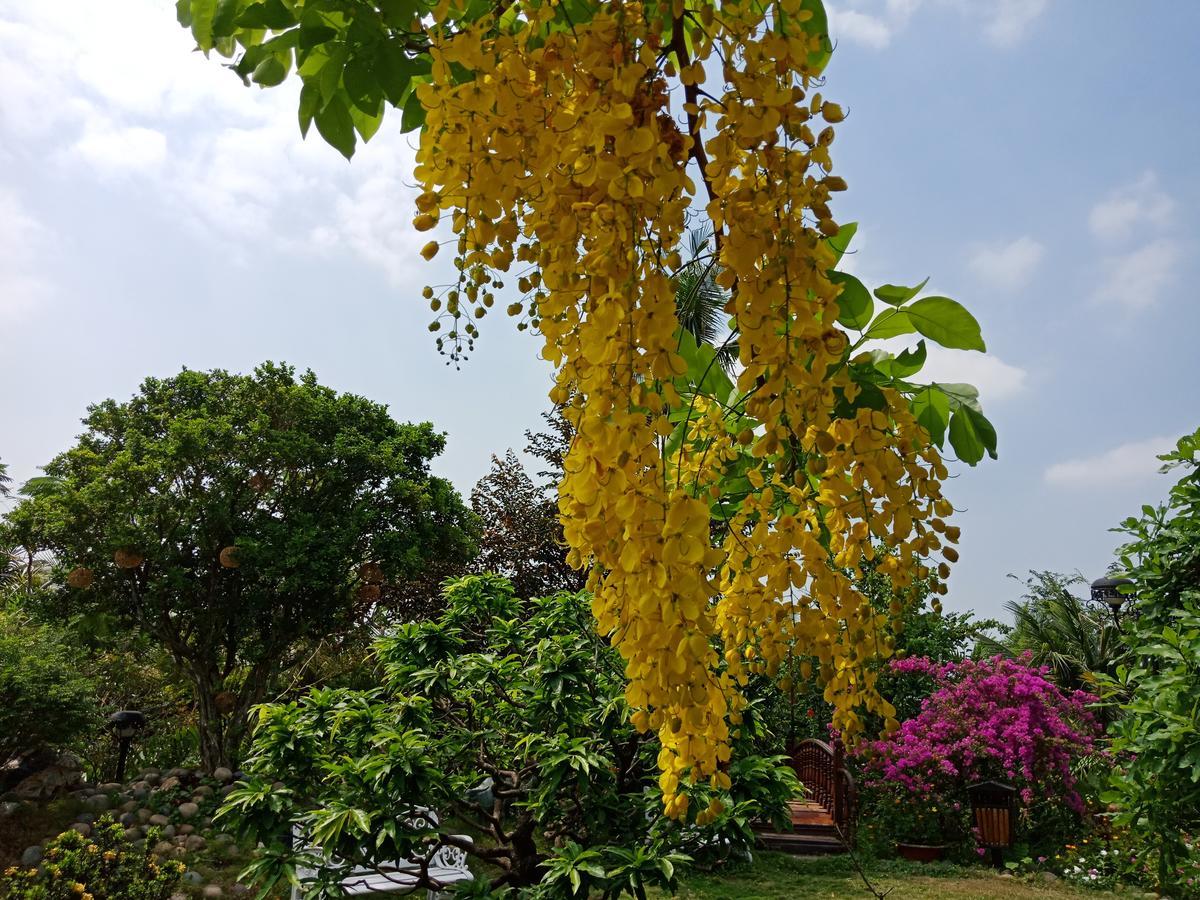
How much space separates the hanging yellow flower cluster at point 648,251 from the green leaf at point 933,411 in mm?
341

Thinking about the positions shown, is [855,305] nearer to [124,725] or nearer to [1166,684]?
[1166,684]

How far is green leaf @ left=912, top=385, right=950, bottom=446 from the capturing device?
55.2 inches

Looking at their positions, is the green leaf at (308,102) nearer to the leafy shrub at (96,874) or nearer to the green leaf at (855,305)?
the green leaf at (855,305)

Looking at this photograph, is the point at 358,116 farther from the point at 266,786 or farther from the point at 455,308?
the point at 266,786

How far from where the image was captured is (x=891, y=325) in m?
1.27

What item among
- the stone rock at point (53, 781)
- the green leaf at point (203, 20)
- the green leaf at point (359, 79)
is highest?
the green leaf at point (203, 20)

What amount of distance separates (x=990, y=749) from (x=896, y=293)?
25.7ft

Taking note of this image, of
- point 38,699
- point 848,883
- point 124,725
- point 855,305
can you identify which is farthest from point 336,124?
point 124,725

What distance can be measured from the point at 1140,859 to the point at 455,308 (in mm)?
3247

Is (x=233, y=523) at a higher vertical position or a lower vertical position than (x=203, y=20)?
higher

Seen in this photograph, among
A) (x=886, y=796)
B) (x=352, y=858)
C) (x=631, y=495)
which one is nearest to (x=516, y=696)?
(x=352, y=858)

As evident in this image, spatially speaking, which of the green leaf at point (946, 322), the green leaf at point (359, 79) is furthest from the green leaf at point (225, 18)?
the green leaf at point (946, 322)

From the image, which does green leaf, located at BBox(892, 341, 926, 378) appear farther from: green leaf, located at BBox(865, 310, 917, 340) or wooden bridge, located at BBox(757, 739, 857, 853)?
wooden bridge, located at BBox(757, 739, 857, 853)

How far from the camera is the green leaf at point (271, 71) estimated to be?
4.07 feet
